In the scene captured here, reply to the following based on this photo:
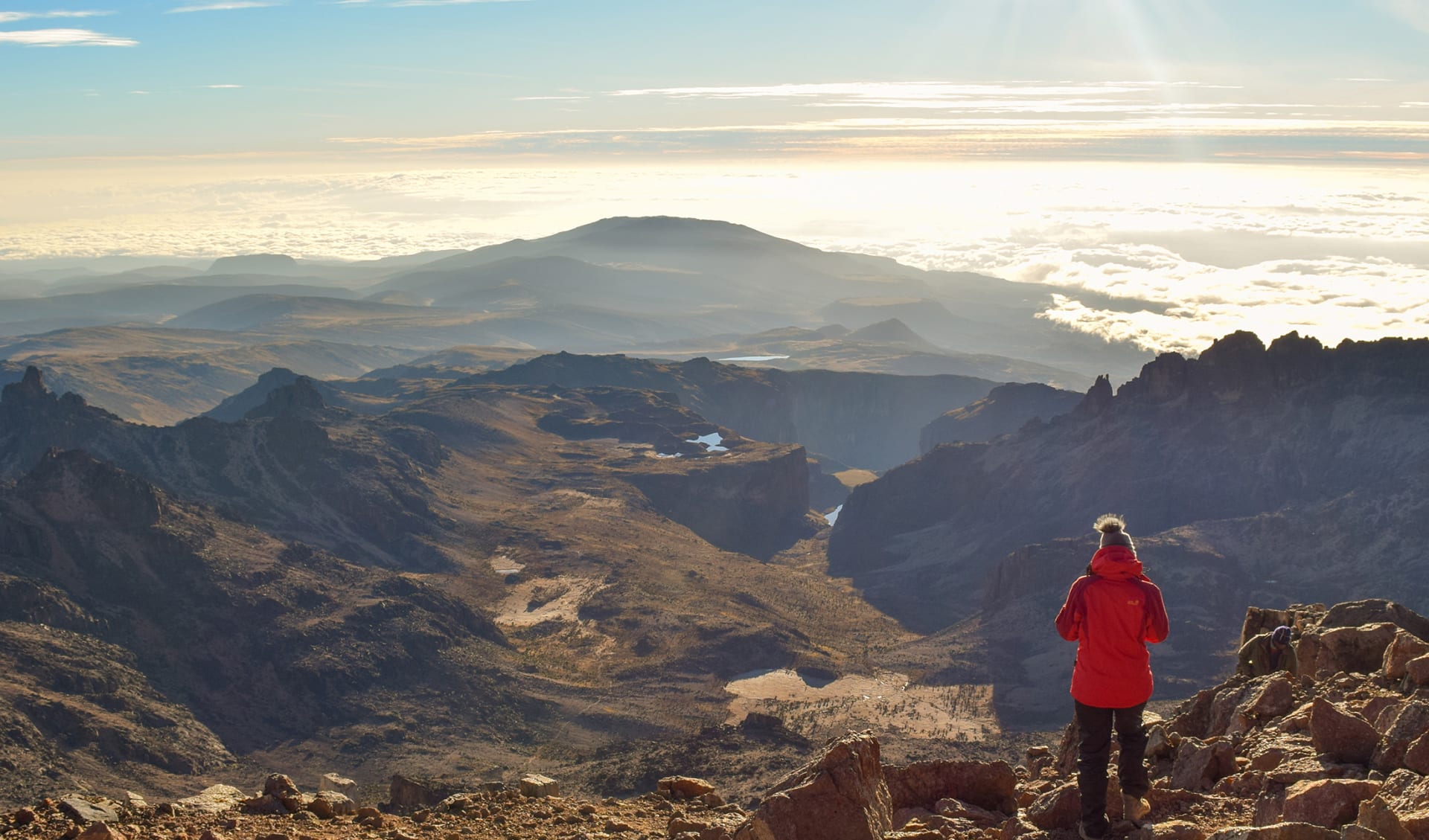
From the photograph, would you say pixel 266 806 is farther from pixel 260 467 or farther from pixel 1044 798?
pixel 260 467

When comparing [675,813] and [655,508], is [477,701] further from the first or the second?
[655,508]

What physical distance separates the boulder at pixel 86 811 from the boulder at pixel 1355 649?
19.4 meters

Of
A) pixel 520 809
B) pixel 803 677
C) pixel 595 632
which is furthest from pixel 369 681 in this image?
pixel 520 809

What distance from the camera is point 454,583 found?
91.1 metres

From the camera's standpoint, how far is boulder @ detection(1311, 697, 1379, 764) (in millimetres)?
15922

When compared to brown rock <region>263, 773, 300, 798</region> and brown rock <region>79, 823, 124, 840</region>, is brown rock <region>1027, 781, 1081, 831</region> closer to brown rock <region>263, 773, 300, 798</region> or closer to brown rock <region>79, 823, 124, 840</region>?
brown rock <region>79, 823, 124, 840</region>

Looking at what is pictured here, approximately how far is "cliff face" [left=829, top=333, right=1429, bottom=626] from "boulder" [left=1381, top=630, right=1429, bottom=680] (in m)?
83.5

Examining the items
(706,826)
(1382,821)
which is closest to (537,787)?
(706,826)

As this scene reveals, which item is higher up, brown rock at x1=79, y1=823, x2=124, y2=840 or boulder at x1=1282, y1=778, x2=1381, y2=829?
boulder at x1=1282, y1=778, x2=1381, y2=829

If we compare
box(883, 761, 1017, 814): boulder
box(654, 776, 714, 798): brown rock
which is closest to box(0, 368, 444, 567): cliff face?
box(654, 776, 714, 798): brown rock

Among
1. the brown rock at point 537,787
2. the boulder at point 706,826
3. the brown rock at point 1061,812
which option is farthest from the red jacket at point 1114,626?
the brown rock at point 537,787

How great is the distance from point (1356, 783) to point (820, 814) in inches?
234

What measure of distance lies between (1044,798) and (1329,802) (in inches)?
123

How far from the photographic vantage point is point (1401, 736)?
1542cm
